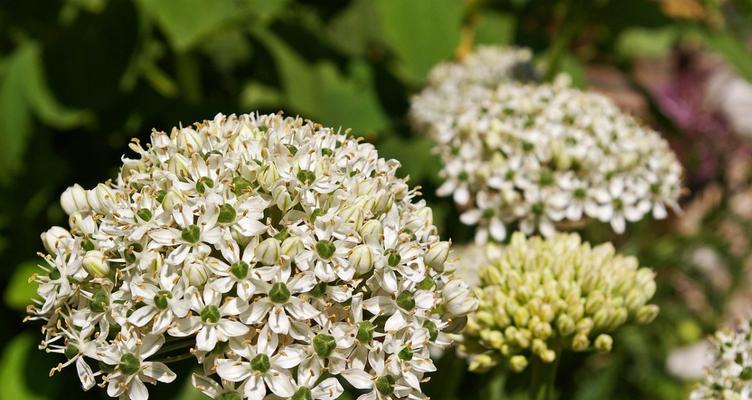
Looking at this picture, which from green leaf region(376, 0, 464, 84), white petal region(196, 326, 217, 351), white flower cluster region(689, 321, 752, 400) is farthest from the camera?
green leaf region(376, 0, 464, 84)

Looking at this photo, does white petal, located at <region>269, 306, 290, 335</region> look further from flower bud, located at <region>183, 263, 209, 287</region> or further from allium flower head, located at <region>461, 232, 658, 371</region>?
allium flower head, located at <region>461, 232, 658, 371</region>

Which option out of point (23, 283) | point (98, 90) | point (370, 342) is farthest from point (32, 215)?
point (370, 342)

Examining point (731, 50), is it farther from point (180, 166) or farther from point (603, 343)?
point (180, 166)

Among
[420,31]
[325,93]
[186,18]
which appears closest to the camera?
[186,18]

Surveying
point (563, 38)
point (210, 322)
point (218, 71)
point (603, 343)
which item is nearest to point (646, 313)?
point (603, 343)

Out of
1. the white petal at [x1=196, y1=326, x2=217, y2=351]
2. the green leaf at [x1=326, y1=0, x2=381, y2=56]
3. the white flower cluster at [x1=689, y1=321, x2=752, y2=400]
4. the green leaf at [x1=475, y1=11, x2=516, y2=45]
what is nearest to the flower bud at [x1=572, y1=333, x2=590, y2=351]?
the white flower cluster at [x1=689, y1=321, x2=752, y2=400]
